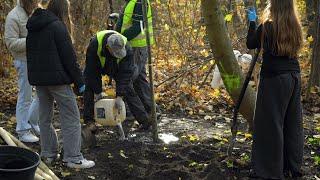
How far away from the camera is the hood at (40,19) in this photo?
16.5ft

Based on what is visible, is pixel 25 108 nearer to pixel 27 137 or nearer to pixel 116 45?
pixel 27 137

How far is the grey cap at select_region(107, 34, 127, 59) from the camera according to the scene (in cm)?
608

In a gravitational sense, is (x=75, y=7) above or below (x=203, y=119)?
above

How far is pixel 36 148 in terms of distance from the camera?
6082 mm

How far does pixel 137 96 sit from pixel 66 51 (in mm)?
2227

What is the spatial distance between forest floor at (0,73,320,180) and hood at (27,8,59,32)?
159 cm

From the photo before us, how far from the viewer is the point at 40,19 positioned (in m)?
5.05

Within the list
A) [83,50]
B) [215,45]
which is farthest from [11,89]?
[215,45]

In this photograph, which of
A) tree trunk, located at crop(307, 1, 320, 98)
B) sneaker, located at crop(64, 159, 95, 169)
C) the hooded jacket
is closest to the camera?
sneaker, located at crop(64, 159, 95, 169)

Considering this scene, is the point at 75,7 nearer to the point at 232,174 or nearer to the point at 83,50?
the point at 83,50

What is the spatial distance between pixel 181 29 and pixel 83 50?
2.35 m

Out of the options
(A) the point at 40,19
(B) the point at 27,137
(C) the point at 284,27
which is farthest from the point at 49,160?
(C) the point at 284,27

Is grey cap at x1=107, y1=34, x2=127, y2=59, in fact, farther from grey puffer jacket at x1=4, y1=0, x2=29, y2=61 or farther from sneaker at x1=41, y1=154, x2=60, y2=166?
sneaker at x1=41, y1=154, x2=60, y2=166

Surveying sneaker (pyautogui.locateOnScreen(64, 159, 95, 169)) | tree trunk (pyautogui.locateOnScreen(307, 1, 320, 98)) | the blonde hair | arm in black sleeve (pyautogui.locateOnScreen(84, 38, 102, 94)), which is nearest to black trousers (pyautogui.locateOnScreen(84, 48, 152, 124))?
arm in black sleeve (pyautogui.locateOnScreen(84, 38, 102, 94))
